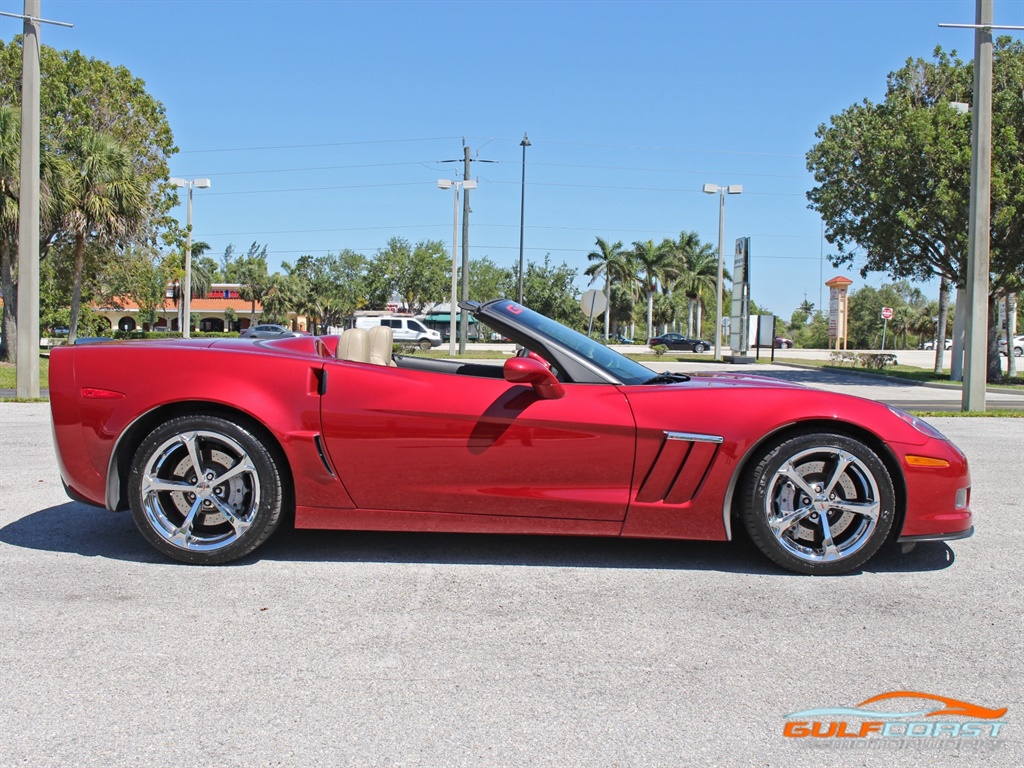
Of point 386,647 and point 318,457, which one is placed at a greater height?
point 318,457

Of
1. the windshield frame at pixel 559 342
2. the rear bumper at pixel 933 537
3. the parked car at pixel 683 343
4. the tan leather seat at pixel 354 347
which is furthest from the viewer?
the parked car at pixel 683 343

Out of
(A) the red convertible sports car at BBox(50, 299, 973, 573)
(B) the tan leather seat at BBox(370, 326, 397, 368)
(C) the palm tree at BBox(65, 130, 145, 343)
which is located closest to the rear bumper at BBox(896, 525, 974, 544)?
(A) the red convertible sports car at BBox(50, 299, 973, 573)

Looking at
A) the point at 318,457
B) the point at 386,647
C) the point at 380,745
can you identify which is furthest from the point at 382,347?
the point at 380,745

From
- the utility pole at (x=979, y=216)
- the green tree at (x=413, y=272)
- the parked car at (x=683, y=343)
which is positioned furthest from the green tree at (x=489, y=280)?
the utility pole at (x=979, y=216)

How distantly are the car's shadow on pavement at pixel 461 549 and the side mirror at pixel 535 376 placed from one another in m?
0.85

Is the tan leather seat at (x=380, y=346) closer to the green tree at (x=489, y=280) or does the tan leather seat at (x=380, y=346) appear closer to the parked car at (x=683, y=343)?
the parked car at (x=683, y=343)

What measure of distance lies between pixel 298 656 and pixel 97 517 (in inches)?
100

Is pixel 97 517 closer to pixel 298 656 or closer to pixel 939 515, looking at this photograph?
pixel 298 656

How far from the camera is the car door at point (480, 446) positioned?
3.79 metres

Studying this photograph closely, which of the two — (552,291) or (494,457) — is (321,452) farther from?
(552,291)

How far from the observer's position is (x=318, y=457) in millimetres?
3857

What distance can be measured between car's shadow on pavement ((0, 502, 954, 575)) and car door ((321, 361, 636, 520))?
396 millimetres

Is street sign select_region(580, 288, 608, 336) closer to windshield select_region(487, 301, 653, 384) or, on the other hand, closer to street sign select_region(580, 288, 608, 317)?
street sign select_region(580, 288, 608, 317)

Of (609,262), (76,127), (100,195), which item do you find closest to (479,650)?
(100,195)
